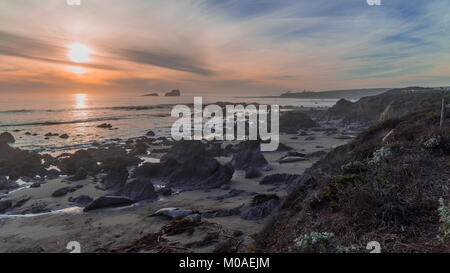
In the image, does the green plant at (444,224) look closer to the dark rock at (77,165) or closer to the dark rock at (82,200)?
the dark rock at (82,200)

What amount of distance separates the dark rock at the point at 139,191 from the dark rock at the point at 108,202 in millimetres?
472

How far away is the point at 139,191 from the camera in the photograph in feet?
43.8

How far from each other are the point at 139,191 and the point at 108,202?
1.68m

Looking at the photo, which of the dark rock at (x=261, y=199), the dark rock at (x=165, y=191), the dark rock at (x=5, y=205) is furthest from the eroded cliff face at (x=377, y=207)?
the dark rock at (x=5, y=205)

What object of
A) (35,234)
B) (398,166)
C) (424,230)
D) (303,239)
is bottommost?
(35,234)

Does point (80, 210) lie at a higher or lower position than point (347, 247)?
lower

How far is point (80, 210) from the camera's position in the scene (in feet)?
39.1

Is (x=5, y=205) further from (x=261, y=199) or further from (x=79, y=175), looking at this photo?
(x=261, y=199)

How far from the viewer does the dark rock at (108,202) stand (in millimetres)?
11805

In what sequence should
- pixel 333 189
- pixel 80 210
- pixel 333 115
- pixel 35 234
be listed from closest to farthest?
pixel 333 189 → pixel 35 234 → pixel 80 210 → pixel 333 115

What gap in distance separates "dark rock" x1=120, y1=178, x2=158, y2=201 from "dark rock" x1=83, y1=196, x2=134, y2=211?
18.6 inches
